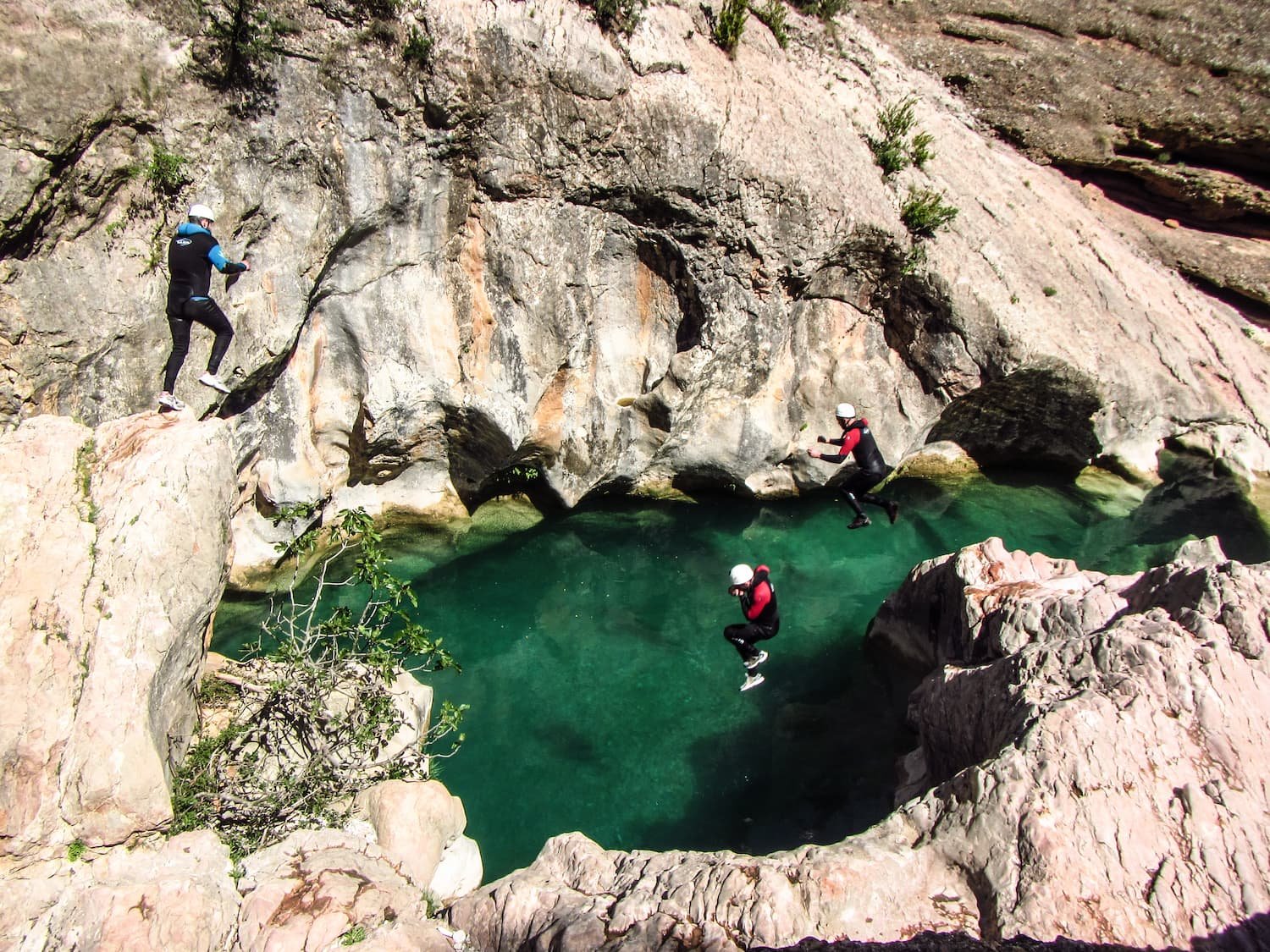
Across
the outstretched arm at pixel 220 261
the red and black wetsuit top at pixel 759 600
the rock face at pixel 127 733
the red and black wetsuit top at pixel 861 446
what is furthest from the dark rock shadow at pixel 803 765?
the outstretched arm at pixel 220 261

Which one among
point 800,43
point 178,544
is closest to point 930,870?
point 178,544

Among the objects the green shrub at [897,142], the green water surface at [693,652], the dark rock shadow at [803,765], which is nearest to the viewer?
the dark rock shadow at [803,765]

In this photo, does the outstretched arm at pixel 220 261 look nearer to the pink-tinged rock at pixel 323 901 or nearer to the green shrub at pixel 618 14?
the pink-tinged rock at pixel 323 901

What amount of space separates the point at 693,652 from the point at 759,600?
8.20 ft

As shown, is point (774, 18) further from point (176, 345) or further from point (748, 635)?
point (176, 345)

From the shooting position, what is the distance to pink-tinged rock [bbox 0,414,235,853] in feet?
20.3

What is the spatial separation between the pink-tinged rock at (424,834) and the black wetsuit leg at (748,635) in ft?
12.3

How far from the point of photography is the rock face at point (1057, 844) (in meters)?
5.57

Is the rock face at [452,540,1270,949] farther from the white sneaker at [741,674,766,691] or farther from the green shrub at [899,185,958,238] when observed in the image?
the green shrub at [899,185,958,238]

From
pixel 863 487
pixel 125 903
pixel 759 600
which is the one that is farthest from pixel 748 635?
pixel 125 903

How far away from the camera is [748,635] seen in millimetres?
9906

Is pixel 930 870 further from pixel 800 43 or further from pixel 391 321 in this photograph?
pixel 800 43

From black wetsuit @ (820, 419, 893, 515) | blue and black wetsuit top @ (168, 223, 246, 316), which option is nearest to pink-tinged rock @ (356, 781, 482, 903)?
blue and black wetsuit top @ (168, 223, 246, 316)

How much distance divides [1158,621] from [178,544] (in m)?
8.63
